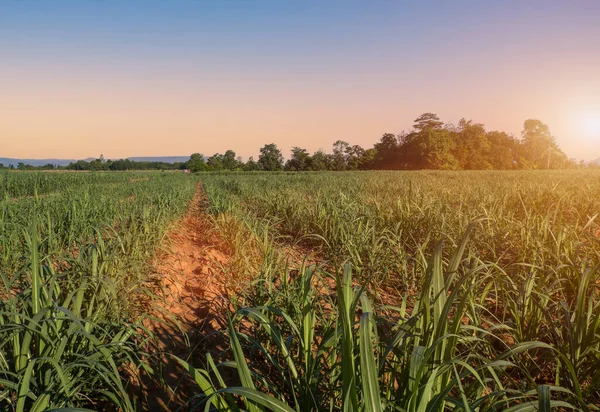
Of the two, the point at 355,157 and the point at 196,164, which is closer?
the point at 355,157

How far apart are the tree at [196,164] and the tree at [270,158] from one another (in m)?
14.3

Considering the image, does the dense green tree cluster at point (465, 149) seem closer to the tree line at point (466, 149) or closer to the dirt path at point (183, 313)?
the tree line at point (466, 149)

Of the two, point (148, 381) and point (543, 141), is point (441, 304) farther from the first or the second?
point (543, 141)

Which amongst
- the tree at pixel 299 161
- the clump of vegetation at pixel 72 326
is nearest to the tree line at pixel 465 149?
the tree at pixel 299 161

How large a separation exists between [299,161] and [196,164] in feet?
96.0

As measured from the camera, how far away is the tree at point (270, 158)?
3428 inches

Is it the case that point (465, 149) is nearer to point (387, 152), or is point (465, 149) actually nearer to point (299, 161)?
point (387, 152)

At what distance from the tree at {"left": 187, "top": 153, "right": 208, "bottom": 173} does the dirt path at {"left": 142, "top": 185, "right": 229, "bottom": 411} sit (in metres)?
79.3

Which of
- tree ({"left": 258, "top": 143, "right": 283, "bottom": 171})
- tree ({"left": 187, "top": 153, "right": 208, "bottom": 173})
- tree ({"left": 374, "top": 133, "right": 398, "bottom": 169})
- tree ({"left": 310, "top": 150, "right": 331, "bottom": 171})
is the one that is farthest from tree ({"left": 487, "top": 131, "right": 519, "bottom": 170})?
tree ({"left": 187, "top": 153, "right": 208, "bottom": 173})

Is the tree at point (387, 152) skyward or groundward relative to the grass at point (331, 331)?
skyward

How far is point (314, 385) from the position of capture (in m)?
1.42

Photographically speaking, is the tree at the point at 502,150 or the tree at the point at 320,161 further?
the tree at the point at 320,161

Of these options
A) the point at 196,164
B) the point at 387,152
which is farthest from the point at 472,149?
the point at 196,164

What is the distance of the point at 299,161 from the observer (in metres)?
73.8
